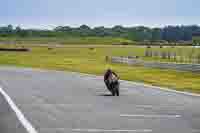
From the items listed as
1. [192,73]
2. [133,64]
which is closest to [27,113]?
[192,73]

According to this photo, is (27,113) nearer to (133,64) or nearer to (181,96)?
(181,96)

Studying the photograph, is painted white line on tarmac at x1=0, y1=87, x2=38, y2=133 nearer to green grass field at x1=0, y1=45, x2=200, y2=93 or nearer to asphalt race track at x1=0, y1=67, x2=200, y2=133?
asphalt race track at x1=0, y1=67, x2=200, y2=133

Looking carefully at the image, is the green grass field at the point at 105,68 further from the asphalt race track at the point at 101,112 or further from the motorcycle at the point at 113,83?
the asphalt race track at the point at 101,112

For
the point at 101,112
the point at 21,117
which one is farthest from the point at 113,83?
the point at 21,117

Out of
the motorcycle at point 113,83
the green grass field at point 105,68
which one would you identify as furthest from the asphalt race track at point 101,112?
the green grass field at point 105,68

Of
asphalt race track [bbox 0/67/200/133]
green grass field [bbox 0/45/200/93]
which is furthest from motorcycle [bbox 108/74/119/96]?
green grass field [bbox 0/45/200/93]

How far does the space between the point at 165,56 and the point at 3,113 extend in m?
57.3

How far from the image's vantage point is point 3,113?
61.0 feet

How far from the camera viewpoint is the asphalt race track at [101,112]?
47.9 feet

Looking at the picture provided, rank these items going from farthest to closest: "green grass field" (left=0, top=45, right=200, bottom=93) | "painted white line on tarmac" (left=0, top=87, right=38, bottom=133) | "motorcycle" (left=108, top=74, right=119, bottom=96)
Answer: "green grass field" (left=0, top=45, right=200, bottom=93) < "motorcycle" (left=108, top=74, right=119, bottom=96) < "painted white line on tarmac" (left=0, top=87, right=38, bottom=133)

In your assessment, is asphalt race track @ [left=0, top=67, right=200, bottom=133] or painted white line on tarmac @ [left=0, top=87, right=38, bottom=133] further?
asphalt race track @ [left=0, top=67, right=200, bottom=133]

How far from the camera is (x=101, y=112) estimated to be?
18.8 metres

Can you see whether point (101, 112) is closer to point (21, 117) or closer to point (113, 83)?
point (21, 117)

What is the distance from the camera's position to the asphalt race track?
47.9 feet
